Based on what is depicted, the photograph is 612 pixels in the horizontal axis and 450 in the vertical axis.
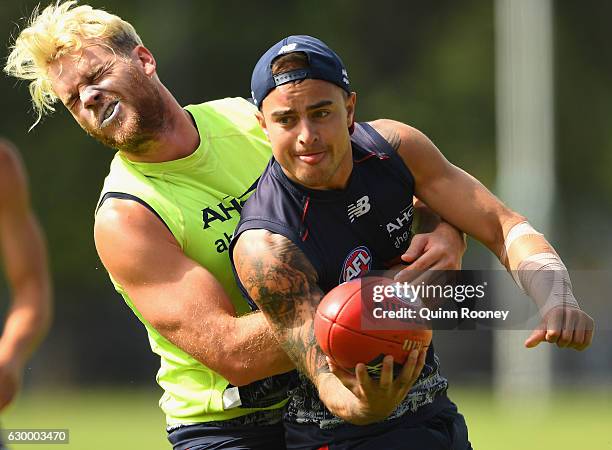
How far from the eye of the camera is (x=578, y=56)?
28969 mm

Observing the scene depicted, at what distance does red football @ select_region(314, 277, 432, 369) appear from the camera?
13.8 ft

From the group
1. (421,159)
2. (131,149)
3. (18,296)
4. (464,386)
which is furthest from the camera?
(464,386)

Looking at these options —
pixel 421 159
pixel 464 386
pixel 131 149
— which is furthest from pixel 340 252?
pixel 464 386

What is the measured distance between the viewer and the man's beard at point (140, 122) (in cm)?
520

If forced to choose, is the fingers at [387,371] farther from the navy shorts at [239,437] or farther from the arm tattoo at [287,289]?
the navy shorts at [239,437]

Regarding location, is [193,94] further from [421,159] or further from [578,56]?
[421,159]

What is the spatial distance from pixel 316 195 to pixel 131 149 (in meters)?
0.99

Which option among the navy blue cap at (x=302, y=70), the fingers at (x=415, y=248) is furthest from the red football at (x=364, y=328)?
the navy blue cap at (x=302, y=70)

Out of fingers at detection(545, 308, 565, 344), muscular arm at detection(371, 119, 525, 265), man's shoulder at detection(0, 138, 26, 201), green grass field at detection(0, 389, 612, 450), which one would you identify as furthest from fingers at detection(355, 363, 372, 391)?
green grass field at detection(0, 389, 612, 450)

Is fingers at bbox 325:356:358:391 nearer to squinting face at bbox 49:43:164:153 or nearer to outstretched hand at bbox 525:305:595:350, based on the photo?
outstretched hand at bbox 525:305:595:350

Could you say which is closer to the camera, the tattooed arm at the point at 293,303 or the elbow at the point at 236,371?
the tattooed arm at the point at 293,303

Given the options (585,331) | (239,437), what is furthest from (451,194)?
(239,437)

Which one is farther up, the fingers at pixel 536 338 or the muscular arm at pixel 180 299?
the muscular arm at pixel 180 299

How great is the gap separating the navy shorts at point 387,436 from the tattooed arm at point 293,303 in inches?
9.2
